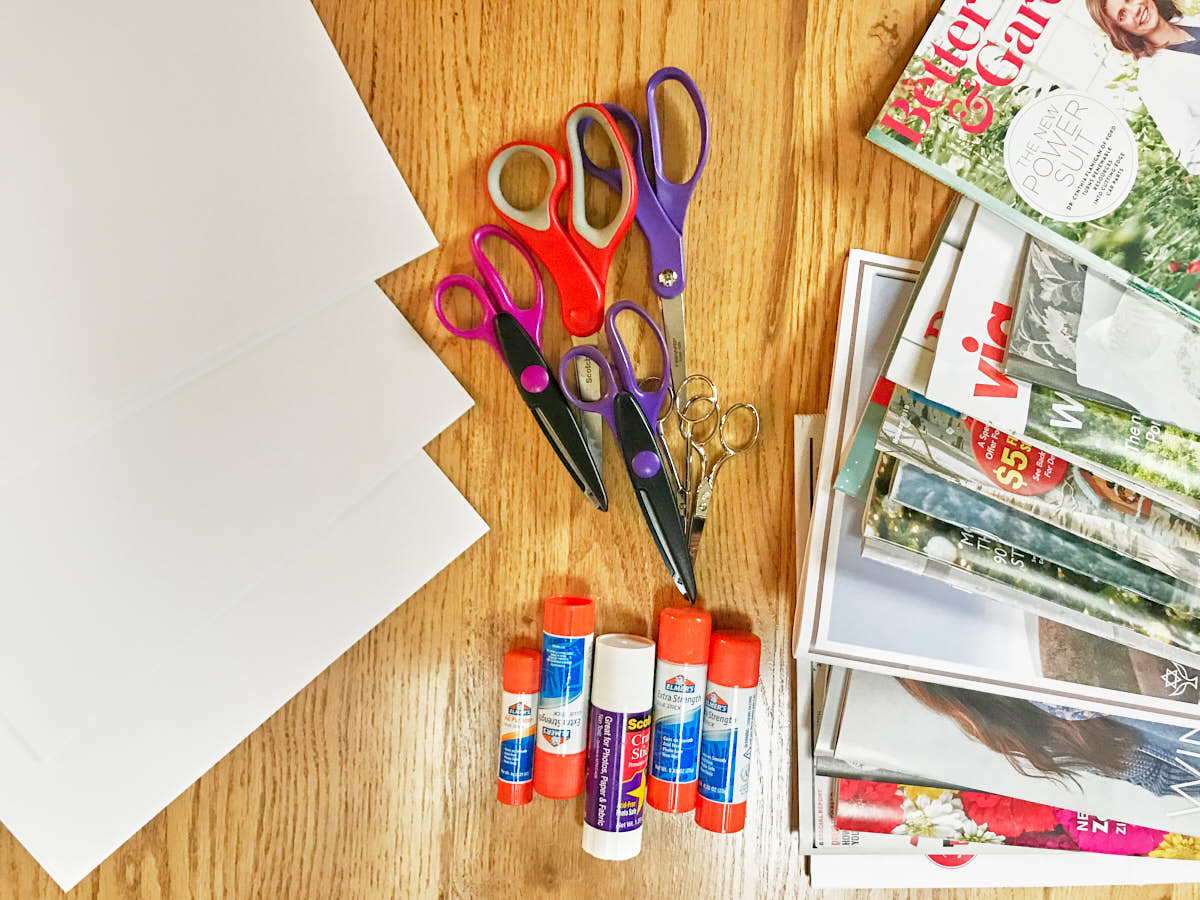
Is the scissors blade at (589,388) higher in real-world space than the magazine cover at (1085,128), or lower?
lower

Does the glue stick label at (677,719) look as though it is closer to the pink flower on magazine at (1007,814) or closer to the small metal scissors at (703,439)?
the small metal scissors at (703,439)

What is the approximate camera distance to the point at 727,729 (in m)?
0.64

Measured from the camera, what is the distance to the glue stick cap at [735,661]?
633mm

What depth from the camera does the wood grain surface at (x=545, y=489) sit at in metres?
0.63

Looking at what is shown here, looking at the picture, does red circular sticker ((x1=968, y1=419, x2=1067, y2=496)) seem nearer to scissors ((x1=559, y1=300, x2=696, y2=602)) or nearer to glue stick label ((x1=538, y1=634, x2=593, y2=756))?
scissors ((x1=559, y1=300, x2=696, y2=602))

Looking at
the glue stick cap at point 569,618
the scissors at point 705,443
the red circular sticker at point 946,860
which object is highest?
the scissors at point 705,443

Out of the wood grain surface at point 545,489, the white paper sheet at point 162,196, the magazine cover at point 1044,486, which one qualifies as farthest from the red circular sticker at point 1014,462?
the white paper sheet at point 162,196

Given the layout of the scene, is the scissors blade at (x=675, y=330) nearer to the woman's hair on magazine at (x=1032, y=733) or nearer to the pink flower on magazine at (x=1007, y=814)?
the woman's hair on magazine at (x=1032, y=733)

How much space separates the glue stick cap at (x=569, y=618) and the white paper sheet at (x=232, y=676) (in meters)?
0.09

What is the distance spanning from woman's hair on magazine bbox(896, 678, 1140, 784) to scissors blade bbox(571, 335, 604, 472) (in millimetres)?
323

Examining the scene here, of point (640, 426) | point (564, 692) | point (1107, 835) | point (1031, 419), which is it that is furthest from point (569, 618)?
point (1107, 835)

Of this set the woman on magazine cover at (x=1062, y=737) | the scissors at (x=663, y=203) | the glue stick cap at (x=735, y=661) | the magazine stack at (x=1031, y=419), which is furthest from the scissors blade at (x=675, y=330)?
the woman on magazine cover at (x=1062, y=737)

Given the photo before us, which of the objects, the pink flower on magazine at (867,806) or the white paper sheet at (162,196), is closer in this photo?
the white paper sheet at (162,196)

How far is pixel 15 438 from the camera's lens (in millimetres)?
571
